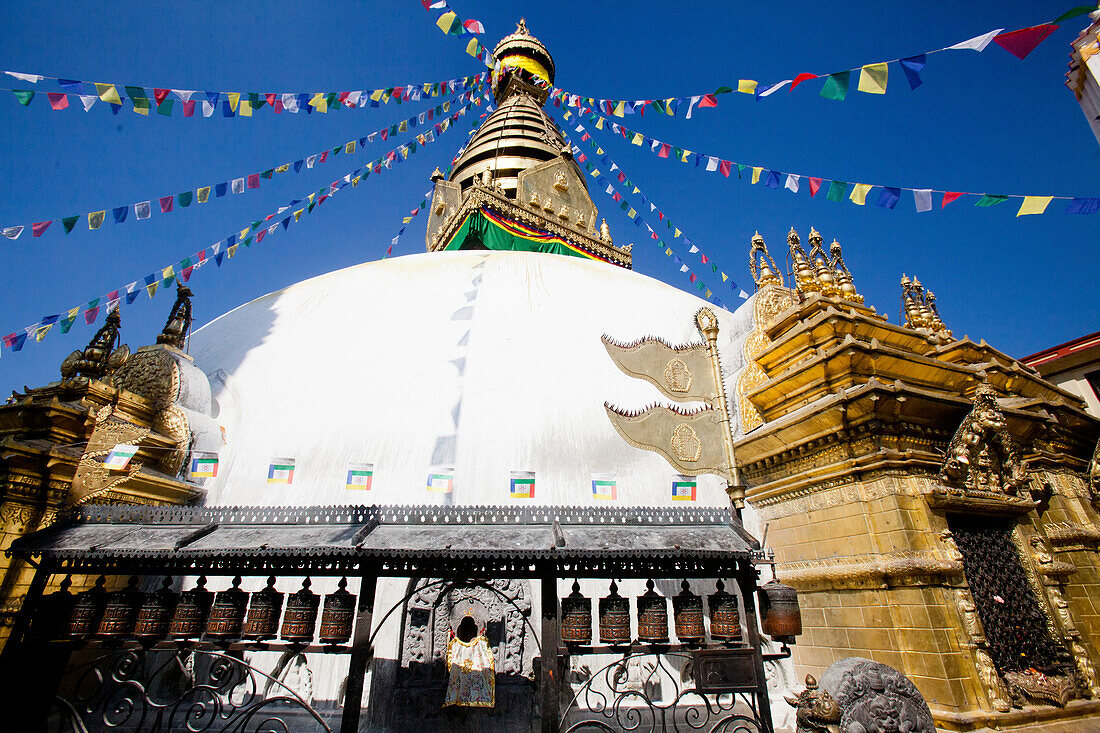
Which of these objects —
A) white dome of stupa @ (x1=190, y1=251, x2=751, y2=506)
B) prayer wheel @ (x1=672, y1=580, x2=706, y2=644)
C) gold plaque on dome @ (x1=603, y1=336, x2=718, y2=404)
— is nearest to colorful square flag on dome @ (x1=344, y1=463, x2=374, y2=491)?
white dome of stupa @ (x1=190, y1=251, x2=751, y2=506)

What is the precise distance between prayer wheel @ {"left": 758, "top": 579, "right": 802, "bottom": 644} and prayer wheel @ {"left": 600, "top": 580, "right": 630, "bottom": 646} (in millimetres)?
926

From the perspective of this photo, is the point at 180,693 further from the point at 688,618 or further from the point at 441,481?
the point at 688,618

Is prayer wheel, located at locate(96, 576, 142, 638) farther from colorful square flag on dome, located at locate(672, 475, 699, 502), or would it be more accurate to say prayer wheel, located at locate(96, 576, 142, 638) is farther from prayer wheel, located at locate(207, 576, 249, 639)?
colorful square flag on dome, located at locate(672, 475, 699, 502)

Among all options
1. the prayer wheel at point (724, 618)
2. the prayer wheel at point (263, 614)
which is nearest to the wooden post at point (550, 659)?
the prayer wheel at point (724, 618)

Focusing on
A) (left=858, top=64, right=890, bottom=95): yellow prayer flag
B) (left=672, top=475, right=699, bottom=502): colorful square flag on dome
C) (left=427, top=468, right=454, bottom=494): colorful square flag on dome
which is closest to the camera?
(left=858, top=64, right=890, bottom=95): yellow prayer flag

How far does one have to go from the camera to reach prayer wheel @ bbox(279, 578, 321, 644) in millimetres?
3354

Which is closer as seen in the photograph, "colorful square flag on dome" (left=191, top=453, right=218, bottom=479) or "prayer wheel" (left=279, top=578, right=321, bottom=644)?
"prayer wheel" (left=279, top=578, right=321, bottom=644)

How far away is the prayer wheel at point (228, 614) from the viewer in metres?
3.32

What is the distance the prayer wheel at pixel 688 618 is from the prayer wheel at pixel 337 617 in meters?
2.19

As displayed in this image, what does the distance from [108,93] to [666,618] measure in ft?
→ 26.7

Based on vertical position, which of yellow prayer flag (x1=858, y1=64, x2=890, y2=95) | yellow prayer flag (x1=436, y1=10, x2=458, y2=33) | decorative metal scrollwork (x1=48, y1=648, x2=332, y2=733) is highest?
yellow prayer flag (x1=436, y1=10, x2=458, y2=33)

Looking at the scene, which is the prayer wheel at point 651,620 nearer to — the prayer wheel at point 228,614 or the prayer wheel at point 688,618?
the prayer wheel at point 688,618

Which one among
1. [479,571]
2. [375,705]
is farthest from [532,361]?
[375,705]

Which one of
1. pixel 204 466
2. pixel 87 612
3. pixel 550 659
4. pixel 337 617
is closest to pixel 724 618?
pixel 550 659
